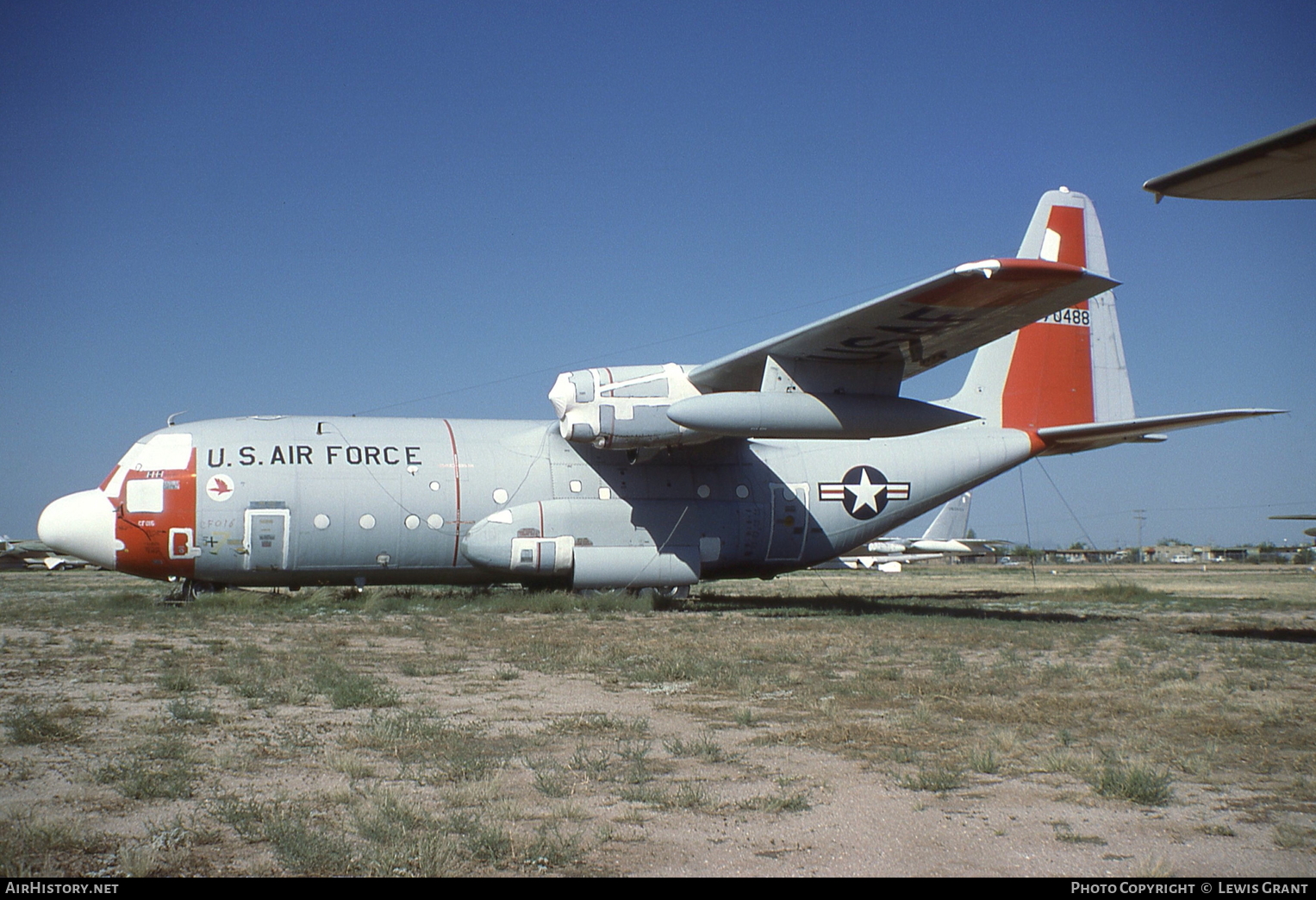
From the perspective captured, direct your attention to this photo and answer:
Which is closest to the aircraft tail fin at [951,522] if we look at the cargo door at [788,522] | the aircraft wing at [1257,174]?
the cargo door at [788,522]

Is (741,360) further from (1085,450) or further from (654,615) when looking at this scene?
(1085,450)

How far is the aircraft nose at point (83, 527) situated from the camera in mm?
15562

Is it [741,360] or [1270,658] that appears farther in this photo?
[741,360]

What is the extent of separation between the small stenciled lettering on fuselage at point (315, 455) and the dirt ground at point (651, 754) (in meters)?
4.05

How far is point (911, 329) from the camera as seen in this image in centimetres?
1398

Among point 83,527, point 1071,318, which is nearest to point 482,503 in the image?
point 83,527

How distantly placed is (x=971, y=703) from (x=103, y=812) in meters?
6.09

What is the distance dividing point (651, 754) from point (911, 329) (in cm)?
962

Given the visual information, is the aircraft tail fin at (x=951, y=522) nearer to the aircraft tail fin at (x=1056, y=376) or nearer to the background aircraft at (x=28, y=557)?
the aircraft tail fin at (x=1056, y=376)

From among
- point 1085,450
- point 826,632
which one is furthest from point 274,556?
point 1085,450

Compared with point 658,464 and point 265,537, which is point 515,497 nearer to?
point 658,464

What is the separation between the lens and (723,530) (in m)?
17.8

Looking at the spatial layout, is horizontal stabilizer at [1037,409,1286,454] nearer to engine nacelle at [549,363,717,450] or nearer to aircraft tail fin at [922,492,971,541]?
engine nacelle at [549,363,717,450]

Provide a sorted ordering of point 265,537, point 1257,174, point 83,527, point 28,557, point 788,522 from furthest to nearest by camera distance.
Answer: point 28,557 < point 788,522 < point 265,537 < point 83,527 < point 1257,174
